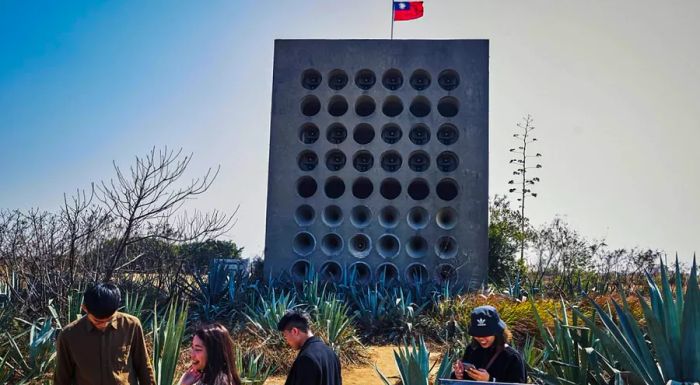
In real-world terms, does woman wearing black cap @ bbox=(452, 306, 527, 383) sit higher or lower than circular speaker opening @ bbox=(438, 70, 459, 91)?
lower

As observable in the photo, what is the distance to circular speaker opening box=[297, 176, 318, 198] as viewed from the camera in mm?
16453

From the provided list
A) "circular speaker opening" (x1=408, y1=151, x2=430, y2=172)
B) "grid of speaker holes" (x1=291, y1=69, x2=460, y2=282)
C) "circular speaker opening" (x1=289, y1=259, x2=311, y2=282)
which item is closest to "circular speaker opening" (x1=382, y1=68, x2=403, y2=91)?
"grid of speaker holes" (x1=291, y1=69, x2=460, y2=282)

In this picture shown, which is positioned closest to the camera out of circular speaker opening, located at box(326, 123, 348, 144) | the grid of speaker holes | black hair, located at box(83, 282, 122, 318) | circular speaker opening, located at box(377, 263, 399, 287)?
black hair, located at box(83, 282, 122, 318)

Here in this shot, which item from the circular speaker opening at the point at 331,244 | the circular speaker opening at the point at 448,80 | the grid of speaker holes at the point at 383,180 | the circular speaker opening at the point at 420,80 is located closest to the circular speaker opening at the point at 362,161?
the grid of speaker holes at the point at 383,180

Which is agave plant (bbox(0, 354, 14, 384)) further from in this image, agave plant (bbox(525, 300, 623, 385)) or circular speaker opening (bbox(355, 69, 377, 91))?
circular speaker opening (bbox(355, 69, 377, 91))

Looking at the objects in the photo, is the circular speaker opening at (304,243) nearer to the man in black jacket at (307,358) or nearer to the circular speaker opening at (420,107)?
the circular speaker opening at (420,107)

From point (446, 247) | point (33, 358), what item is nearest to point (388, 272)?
point (446, 247)

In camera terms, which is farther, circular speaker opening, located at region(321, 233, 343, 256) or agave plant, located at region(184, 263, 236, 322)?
circular speaker opening, located at region(321, 233, 343, 256)

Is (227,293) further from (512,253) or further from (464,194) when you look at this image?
(512,253)

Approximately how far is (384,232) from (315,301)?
479 cm

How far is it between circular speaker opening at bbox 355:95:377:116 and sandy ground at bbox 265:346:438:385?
8455 mm

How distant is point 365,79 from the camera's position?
1675 cm

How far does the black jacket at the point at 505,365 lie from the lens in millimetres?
3703

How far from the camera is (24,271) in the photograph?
917 centimetres
